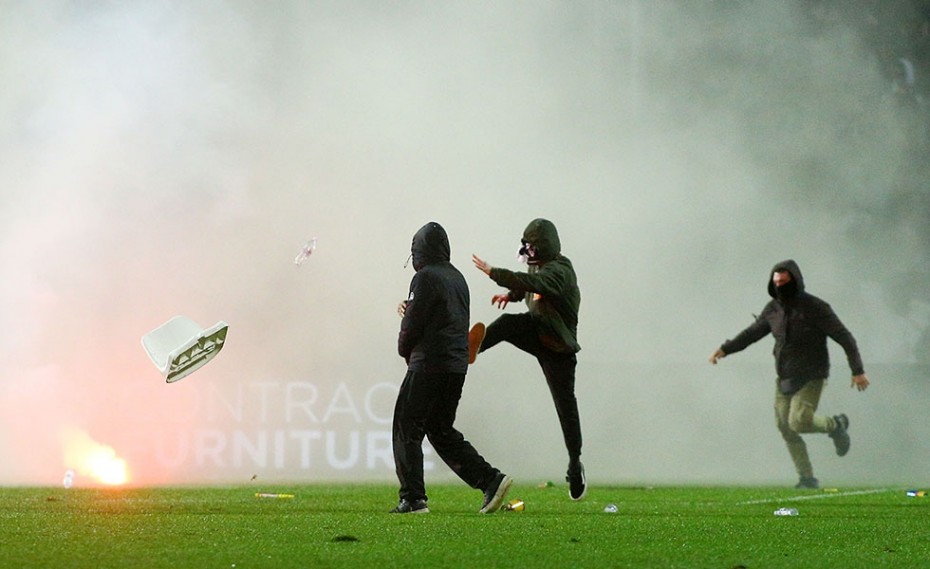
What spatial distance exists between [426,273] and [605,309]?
25.3 ft

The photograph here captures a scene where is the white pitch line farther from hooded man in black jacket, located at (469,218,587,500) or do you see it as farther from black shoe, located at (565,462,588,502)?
hooded man in black jacket, located at (469,218,587,500)

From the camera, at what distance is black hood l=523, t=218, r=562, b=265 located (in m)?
7.35

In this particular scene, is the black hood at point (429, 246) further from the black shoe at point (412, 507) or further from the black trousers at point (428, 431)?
the black shoe at point (412, 507)

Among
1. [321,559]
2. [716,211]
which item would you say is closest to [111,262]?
[716,211]

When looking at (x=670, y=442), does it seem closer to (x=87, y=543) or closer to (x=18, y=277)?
(x=18, y=277)

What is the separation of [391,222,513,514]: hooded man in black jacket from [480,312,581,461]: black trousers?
0.82m

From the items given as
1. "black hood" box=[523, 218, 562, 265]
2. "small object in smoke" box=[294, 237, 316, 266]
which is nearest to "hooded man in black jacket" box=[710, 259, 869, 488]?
"black hood" box=[523, 218, 562, 265]

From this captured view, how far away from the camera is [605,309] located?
1391 cm

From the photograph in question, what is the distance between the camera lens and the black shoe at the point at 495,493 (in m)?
6.50

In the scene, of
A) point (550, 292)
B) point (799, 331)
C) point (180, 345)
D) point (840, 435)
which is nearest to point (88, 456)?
point (180, 345)

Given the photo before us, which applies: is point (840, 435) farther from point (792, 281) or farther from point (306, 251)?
point (306, 251)

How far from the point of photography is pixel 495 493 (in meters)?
6.50

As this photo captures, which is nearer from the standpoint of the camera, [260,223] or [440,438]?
[440,438]

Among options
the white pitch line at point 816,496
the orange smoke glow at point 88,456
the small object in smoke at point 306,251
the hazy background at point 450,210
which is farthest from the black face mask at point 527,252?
the orange smoke glow at point 88,456
